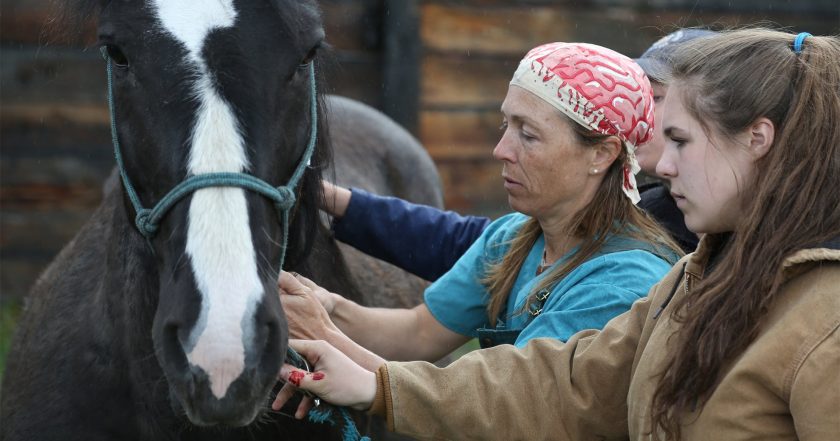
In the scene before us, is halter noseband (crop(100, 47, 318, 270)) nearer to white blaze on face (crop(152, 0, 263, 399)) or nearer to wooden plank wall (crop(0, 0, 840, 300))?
white blaze on face (crop(152, 0, 263, 399))

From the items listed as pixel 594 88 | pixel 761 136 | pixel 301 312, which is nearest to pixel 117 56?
pixel 301 312

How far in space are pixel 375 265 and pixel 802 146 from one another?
6.36 ft

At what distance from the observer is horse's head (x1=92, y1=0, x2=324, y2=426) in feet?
5.73

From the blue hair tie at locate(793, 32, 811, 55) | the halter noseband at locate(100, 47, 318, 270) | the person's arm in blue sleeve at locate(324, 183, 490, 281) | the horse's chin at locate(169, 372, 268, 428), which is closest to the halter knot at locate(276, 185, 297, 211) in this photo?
the halter noseband at locate(100, 47, 318, 270)

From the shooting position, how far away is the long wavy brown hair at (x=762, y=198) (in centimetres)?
175

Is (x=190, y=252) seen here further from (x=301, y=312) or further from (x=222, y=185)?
(x=301, y=312)

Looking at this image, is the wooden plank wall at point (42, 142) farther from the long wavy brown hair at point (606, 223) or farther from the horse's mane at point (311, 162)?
the long wavy brown hair at point (606, 223)

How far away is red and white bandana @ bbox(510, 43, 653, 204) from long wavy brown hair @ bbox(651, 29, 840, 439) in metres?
0.44

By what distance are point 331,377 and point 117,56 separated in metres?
0.76

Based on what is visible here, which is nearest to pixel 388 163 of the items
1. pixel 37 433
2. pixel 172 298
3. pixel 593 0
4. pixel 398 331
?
pixel 398 331

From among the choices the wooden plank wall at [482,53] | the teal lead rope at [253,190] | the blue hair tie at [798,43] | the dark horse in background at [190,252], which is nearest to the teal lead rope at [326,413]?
the teal lead rope at [253,190]

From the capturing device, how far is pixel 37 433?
2.45m

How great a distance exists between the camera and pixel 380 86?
6484mm

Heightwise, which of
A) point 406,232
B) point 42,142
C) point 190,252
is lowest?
point 42,142
